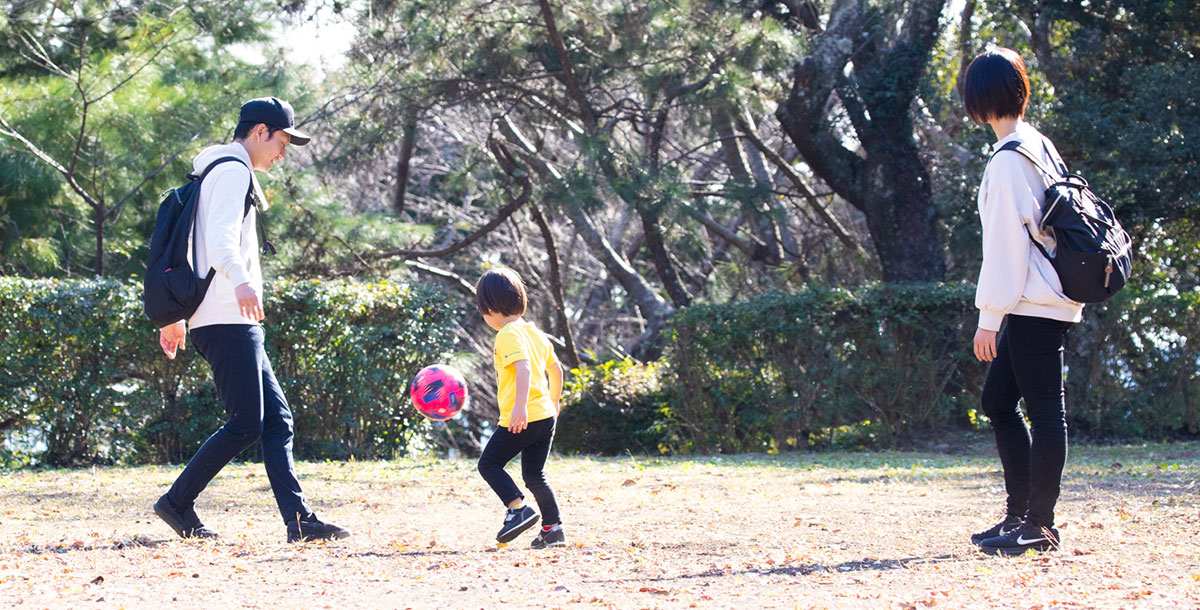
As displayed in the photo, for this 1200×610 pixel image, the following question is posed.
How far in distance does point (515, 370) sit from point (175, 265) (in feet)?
4.38

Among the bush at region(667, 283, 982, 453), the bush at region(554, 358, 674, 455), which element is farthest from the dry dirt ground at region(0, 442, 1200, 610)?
the bush at region(554, 358, 674, 455)

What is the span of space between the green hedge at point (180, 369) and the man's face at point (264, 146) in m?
4.16

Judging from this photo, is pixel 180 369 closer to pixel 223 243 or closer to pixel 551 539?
pixel 223 243

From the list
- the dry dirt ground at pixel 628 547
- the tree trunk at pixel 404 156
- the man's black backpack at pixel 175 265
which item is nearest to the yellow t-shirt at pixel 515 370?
the dry dirt ground at pixel 628 547

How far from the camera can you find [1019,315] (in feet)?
12.2

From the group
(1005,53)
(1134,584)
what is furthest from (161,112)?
(1134,584)

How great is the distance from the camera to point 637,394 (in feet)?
33.6

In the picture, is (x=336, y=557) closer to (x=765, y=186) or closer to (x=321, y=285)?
(x=321, y=285)

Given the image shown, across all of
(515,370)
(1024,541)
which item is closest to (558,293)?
(515,370)

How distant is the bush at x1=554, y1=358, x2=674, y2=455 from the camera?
10172mm

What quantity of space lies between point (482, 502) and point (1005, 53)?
11.7 feet

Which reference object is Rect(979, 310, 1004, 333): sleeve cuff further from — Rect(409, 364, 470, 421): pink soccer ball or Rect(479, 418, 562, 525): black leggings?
Rect(409, 364, 470, 421): pink soccer ball

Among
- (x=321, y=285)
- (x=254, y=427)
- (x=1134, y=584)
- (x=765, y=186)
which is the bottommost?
(x=1134, y=584)

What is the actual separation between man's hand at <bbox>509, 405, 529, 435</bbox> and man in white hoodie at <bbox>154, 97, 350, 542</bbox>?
0.83 metres
